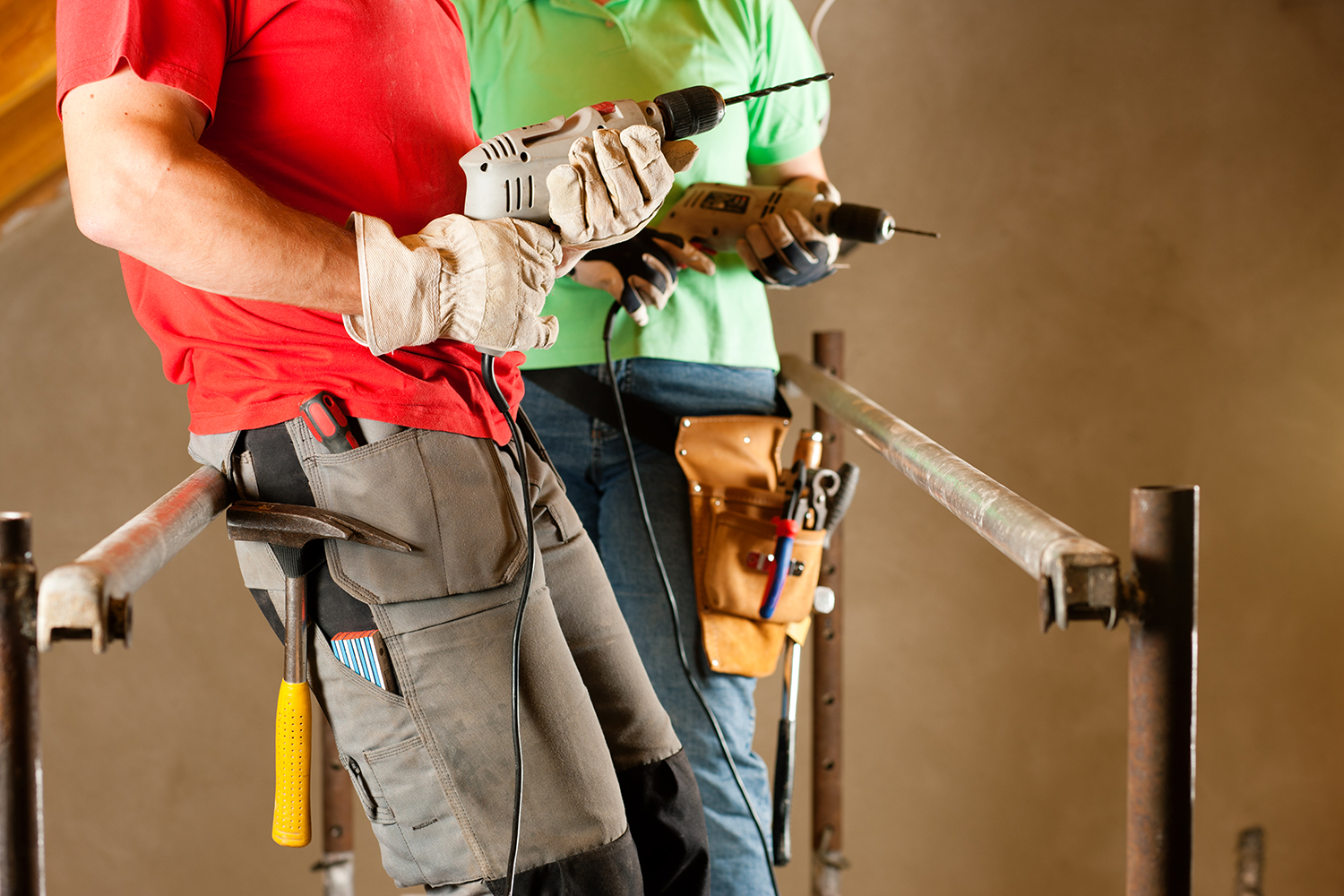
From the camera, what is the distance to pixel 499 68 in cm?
119

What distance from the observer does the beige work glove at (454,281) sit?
24.9 inches

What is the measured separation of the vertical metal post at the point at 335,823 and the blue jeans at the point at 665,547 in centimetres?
77

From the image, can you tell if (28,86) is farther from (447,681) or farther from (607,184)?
(447,681)

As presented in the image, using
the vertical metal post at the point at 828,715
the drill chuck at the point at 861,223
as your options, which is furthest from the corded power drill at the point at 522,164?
the vertical metal post at the point at 828,715

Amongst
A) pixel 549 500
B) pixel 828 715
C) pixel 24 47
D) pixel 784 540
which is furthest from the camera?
pixel 828 715

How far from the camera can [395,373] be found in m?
0.69

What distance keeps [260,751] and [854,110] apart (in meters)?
1.95

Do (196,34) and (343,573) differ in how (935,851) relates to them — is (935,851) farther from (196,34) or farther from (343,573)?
(196,34)

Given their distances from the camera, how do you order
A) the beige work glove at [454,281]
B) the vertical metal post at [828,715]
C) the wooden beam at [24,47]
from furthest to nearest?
the vertical metal post at [828,715], the wooden beam at [24,47], the beige work glove at [454,281]

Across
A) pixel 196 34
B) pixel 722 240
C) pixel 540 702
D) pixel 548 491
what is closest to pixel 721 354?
pixel 722 240

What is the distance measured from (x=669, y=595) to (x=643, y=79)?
0.69 meters

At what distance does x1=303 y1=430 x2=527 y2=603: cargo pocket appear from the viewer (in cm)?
69

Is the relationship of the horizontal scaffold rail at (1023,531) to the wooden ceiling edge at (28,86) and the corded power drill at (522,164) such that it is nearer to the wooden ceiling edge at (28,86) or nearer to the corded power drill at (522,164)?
the corded power drill at (522,164)

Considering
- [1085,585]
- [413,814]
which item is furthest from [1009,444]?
[413,814]
